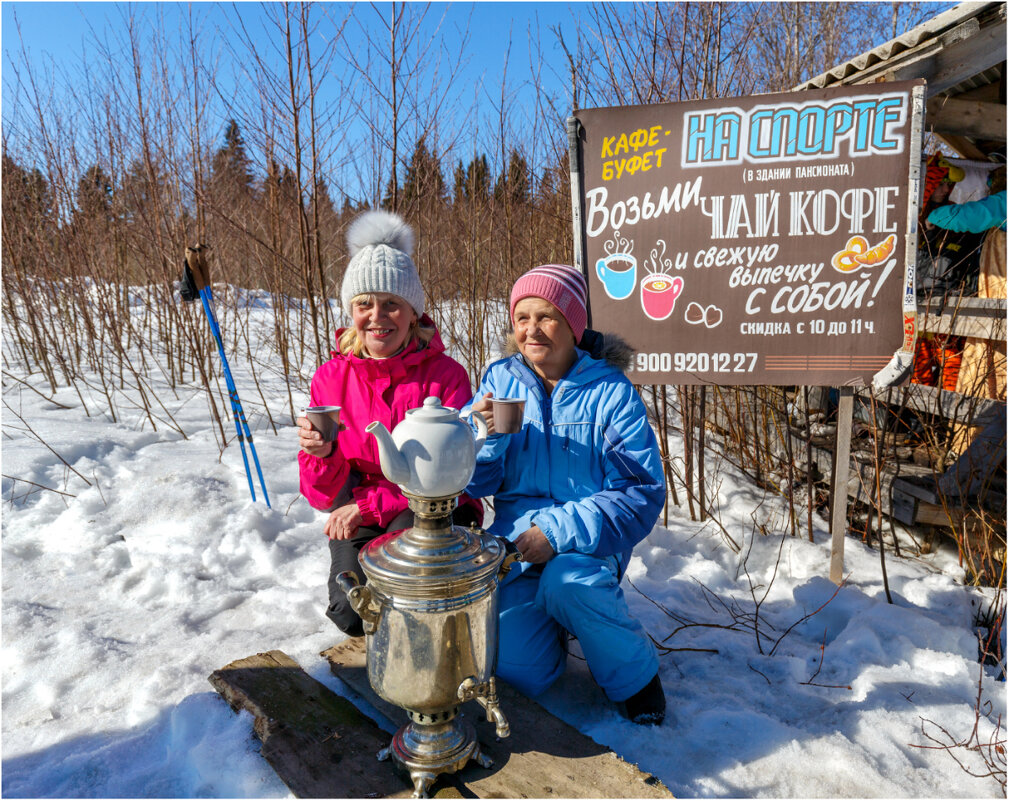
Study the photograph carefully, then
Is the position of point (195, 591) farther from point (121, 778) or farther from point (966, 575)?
point (966, 575)

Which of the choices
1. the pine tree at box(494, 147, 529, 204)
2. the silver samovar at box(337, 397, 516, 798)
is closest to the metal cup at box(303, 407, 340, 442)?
the silver samovar at box(337, 397, 516, 798)

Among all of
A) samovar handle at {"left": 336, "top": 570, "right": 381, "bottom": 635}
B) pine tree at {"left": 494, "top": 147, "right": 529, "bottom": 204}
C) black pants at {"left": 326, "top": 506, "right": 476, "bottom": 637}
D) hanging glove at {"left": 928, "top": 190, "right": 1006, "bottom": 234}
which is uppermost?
pine tree at {"left": 494, "top": 147, "right": 529, "bottom": 204}

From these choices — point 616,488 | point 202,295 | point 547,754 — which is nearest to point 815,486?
point 616,488

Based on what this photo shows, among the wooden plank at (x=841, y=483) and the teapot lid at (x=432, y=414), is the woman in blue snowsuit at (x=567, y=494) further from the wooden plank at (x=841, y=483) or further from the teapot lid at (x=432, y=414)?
the wooden plank at (x=841, y=483)

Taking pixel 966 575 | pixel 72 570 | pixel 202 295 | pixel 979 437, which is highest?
pixel 202 295

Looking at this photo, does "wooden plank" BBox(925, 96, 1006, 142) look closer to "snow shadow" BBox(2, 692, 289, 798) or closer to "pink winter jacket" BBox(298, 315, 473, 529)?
"pink winter jacket" BBox(298, 315, 473, 529)

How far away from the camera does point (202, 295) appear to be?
3.76 meters

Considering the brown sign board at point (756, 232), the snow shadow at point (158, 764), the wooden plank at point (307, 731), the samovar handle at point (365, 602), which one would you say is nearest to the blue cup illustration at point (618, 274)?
the brown sign board at point (756, 232)

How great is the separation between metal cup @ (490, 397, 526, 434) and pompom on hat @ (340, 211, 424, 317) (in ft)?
2.76

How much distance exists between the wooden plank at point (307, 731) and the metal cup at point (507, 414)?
3.24 feet

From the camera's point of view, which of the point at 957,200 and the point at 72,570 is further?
the point at 957,200

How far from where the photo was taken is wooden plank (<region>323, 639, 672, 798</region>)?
1.69 m

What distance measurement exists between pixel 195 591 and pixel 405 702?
1646 mm

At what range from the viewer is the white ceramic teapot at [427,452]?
157 centimetres
